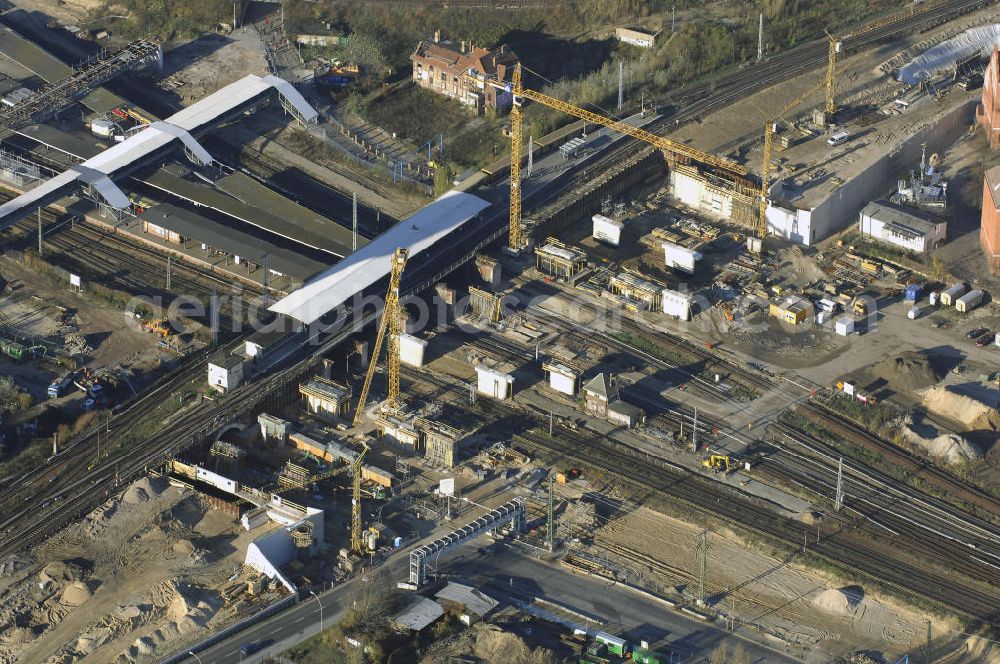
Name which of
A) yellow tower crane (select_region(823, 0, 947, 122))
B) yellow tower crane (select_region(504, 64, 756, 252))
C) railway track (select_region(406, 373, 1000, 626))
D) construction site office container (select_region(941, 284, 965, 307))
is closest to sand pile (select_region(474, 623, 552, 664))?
railway track (select_region(406, 373, 1000, 626))

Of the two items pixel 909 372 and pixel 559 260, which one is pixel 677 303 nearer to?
pixel 559 260

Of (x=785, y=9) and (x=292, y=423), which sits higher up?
(x=785, y=9)

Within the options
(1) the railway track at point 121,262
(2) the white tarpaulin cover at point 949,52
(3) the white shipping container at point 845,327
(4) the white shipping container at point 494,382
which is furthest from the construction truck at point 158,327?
(2) the white tarpaulin cover at point 949,52

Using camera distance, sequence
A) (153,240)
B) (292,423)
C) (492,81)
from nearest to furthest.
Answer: (292,423), (153,240), (492,81)

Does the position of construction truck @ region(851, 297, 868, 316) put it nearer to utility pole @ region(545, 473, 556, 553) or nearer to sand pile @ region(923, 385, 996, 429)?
sand pile @ region(923, 385, 996, 429)

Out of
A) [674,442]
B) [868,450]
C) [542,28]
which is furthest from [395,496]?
[542,28]

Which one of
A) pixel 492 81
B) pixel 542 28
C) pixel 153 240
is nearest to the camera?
pixel 153 240

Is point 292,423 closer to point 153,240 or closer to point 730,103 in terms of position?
point 153,240
